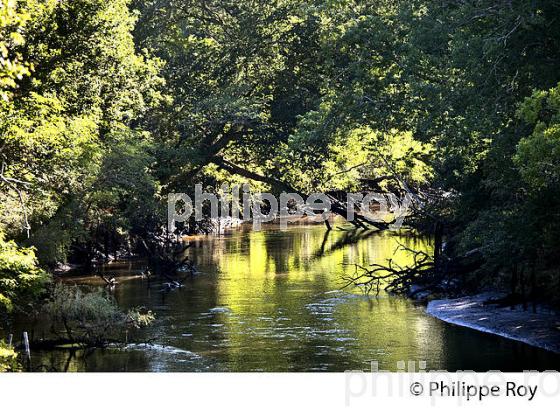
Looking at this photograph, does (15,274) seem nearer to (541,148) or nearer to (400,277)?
(541,148)

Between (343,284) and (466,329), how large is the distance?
31.0 ft

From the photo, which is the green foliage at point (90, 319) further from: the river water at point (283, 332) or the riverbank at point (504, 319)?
the riverbank at point (504, 319)

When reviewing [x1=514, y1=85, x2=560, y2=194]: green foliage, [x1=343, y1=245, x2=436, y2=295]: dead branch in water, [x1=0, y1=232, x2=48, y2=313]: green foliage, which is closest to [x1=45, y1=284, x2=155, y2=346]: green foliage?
[x1=0, y1=232, x2=48, y2=313]: green foliage

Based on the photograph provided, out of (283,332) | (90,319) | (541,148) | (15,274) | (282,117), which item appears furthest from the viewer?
(282,117)

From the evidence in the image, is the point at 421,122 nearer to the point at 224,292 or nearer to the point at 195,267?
the point at 224,292

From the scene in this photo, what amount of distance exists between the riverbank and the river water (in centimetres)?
48

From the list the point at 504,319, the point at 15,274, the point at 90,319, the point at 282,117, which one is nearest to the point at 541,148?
the point at 504,319

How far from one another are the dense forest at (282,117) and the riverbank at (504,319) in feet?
2.08

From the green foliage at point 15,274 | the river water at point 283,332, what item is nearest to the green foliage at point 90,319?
A: the river water at point 283,332

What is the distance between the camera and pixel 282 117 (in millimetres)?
43250

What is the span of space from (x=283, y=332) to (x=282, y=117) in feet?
61.8

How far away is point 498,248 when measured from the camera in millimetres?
25125

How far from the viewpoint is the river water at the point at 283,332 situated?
22500 mm

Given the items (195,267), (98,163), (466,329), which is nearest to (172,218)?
(195,267)
